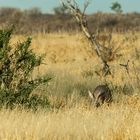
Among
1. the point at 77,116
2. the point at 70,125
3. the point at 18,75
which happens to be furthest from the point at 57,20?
the point at 70,125

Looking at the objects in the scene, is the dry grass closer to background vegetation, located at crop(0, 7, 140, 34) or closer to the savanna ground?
the savanna ground

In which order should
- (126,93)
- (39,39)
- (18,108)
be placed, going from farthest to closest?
1. (39,39)
2. (126,93)
3. (18,108)

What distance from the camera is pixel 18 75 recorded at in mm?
10547

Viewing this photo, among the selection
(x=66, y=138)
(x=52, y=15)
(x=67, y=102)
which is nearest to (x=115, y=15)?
(x=52, y=15)

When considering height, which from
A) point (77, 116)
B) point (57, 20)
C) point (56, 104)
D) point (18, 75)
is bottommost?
point (57, 20)

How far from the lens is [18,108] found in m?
9.14

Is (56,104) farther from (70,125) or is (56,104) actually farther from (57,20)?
(57,20)

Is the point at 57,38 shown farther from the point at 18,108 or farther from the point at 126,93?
the point at 18,108

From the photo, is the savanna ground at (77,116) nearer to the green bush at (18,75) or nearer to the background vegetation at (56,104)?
the background vegetation at (56,104)

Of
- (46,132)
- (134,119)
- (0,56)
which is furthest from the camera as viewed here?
(0,56)

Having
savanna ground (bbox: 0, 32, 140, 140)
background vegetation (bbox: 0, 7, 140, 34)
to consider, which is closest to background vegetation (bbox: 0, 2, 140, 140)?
savanna ground (bbox: 0, 32, 140, 140)

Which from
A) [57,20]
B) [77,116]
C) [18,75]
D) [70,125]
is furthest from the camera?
[57,20]

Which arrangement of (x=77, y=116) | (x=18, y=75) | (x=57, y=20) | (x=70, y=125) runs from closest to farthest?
(x=70, y=125)
(x=77, y=116)
(x=18, y=75)
(x=57, y=20)

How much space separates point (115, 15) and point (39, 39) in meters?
30.2
